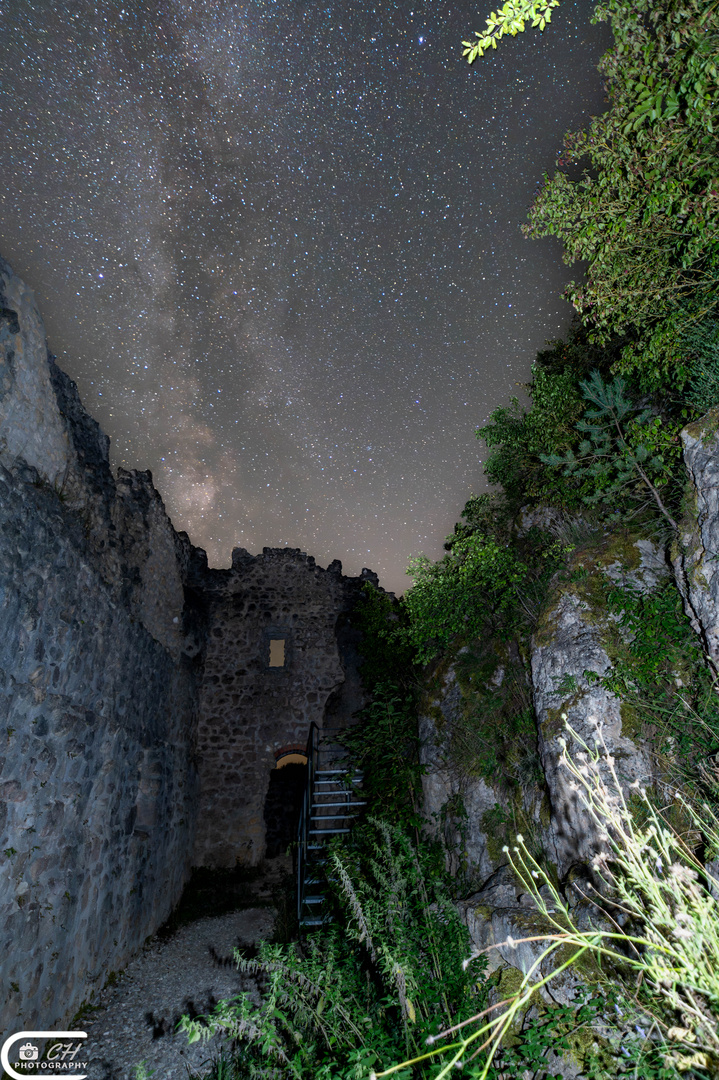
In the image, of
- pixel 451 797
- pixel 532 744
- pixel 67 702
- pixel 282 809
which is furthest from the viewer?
pixel 282 809

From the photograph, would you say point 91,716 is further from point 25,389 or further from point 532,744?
point 532,744

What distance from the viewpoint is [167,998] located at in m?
4.96

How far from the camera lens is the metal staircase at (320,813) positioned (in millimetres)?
5961

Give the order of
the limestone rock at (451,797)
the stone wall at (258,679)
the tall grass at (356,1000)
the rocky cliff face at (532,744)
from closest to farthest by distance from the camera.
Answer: the tall grass at (356,1000) < the rocky cliff face at (532,744) < the limestone rock at (451,797) < the stone wall at (258,679)

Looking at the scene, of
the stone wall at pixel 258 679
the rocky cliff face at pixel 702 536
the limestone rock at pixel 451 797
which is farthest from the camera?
→ the stone wall at pixel 258 679

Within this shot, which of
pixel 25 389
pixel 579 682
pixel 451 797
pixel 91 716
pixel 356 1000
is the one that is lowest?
pixel 356 1000

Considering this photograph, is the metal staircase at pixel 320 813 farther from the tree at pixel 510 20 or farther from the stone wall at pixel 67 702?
the tree at pixel 510 20

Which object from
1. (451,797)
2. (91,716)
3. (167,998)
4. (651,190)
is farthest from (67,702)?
(651,190)

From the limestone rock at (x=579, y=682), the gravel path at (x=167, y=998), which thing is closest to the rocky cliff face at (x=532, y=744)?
the limestone rock at (x=579, y=682)

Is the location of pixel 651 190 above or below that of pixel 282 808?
above

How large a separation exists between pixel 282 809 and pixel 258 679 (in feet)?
10.7

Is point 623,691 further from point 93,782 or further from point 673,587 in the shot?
point 93,782

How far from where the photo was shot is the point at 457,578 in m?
6.65

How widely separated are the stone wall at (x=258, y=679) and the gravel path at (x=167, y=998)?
238 centimetres
